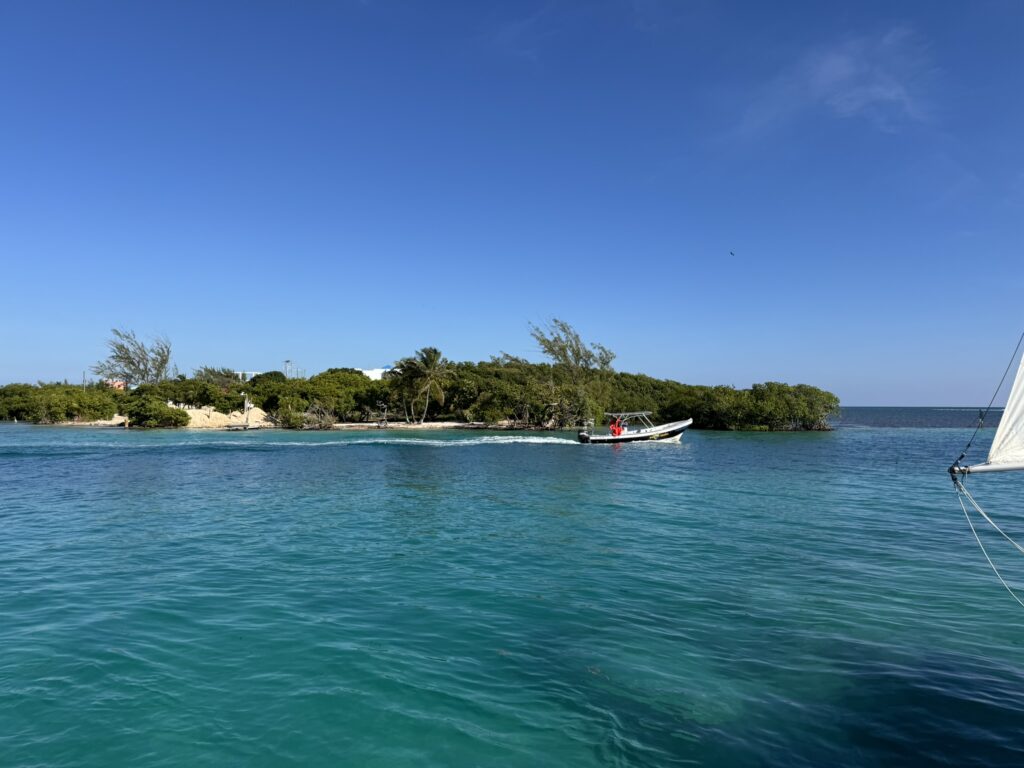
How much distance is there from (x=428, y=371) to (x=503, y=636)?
2623 inches

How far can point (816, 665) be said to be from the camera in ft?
26.4

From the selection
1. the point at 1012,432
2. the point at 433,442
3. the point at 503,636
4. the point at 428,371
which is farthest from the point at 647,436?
the point at 1012,432

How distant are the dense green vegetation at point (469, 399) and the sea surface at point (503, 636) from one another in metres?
56.0

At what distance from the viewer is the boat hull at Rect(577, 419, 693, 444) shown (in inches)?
2010

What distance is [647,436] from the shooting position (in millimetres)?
52656

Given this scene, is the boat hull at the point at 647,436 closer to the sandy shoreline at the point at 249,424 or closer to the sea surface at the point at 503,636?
the sandy shoreline at the point at 249,424

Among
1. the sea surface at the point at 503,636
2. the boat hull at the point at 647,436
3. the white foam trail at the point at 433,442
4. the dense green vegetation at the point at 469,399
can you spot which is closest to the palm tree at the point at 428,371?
the dense green vegetation at the point at 469,399

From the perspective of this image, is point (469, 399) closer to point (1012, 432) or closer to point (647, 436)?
point (647, 436)

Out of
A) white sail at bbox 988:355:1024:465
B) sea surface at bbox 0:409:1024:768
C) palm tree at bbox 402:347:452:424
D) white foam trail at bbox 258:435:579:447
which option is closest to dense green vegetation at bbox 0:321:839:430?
palm tree at bbox 402:347:452:424

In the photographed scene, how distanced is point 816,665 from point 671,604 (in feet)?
9.47

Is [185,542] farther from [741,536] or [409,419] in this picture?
[409,419]

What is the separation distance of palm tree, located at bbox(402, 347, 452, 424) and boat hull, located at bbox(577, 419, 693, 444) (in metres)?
28.1

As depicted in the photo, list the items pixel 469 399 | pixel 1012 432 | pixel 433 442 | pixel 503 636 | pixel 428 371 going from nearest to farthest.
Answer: pixel 1012 432 → pixel 503 636 → pixel 433 442 → pixel 428 371 → pixel 469 399

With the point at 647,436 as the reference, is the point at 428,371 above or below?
above
